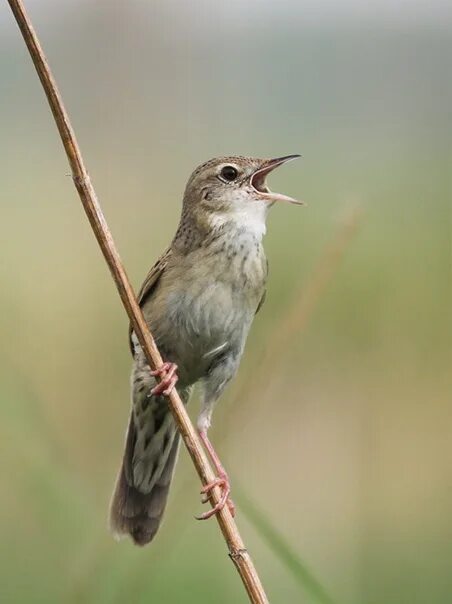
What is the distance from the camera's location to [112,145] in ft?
23.0

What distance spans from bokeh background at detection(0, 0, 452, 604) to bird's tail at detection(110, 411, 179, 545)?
2.8 inches

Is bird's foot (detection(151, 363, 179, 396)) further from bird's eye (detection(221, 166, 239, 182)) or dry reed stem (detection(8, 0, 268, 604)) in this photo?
bird's eye (detection(221, 166, 239, 182))

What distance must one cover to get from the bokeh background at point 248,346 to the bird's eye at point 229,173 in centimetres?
28

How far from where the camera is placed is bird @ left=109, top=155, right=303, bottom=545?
2729 millimetres

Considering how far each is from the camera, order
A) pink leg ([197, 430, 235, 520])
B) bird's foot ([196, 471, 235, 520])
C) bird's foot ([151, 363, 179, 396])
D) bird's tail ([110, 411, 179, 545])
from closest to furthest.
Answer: bird's foot ([196, 471, 235, 520]) < bird's foot ([151, 363, 179, 396]) < pink leg ([197, 430, 235, 520]) < bird's tail ([110, 411, 179, 545])

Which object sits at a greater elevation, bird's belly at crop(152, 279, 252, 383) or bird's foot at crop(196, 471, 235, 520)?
bird's belly at crop(152, 279, 252, 383)

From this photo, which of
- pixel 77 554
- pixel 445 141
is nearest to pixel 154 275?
pixel 77 554

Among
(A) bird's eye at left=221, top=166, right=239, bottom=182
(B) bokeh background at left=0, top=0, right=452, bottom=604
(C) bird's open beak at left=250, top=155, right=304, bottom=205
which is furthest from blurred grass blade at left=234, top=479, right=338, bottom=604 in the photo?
(A) bird's eye at left=221, top=166, right=239, bottom=182

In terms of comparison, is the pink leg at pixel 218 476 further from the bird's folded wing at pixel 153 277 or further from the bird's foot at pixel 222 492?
the bird's folded wing at pixel 153 277

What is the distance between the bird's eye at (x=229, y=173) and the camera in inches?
109

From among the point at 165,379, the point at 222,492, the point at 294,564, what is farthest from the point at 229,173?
the point at 294,564

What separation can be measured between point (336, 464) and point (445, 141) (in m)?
3.51

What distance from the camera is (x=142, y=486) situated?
118 inches

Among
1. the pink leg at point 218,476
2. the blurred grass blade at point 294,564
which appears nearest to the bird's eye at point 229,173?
the pink leg at point 218,476
